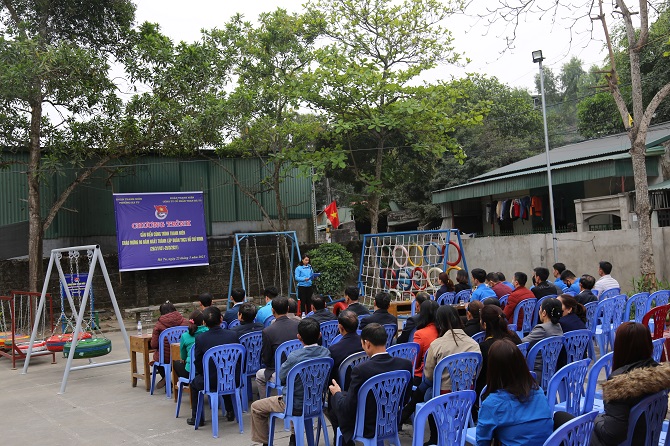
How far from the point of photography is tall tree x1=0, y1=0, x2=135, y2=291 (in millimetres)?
10781

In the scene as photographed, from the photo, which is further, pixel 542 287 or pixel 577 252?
pixel 577 252

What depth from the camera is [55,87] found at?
37.8ft

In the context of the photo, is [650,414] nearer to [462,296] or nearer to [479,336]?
[479,336]

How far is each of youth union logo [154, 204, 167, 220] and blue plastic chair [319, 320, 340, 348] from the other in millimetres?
9107

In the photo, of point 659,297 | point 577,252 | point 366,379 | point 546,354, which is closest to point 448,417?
point 366,379

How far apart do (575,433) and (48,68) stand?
36.0 feet

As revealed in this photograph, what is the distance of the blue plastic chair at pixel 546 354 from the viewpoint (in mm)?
4438

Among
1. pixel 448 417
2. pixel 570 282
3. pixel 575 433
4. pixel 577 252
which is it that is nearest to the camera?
pixel 575 433

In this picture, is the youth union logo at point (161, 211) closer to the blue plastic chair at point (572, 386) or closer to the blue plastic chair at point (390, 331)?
the blue plastic chair at point (390, 331)

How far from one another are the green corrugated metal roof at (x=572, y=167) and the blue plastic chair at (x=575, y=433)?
1189 centimetres

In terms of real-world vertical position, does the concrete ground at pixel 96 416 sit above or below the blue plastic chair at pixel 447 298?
below

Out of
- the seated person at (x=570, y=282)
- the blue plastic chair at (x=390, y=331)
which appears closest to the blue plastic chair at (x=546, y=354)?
the blue plastic chair at (x=390, y=331)

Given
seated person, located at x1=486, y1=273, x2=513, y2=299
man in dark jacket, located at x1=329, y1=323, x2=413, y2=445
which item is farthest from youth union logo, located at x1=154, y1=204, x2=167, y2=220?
man in dark jacket, located at x1=329, y1=323, x2=413, y2=445

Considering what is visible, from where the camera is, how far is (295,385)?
441 centimetres
